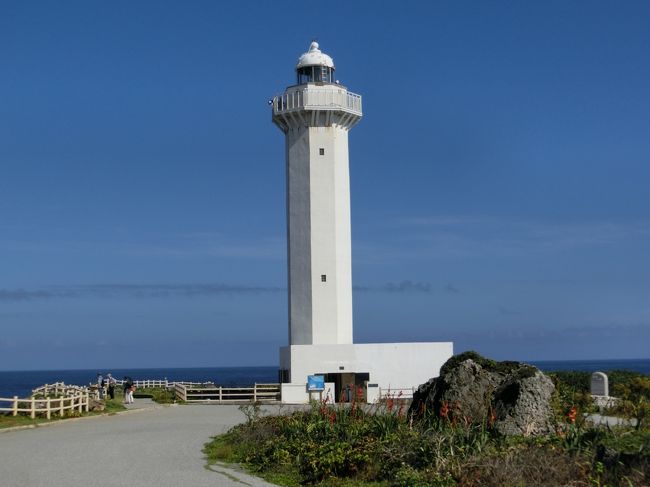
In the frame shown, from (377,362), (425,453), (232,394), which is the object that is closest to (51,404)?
(232,394)

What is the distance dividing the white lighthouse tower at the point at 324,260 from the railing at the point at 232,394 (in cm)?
110

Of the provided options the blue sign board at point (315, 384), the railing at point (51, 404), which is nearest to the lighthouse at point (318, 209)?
the blue sign board at point (315, 384)

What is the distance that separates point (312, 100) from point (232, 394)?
1448 centimetres

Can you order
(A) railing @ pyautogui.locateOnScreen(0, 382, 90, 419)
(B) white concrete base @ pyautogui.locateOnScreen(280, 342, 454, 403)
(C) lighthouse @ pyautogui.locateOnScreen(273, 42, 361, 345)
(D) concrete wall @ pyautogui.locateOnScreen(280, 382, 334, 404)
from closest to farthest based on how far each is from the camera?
(A) railing @ pyautogui.locateOnScreen(0, 382, 90, 419), (D) concrete wall @ pyautogui.locateOnScreen(280, 382, 334, 404), (B) white concrete base @ pyautogui.locateOnScreen(280, 342, 454, 403), (C) lighthouse @ pyautogui.locateOnScreen(273, 42, 361, 345)

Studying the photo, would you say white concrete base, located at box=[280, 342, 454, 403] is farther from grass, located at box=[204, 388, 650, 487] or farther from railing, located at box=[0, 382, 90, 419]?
grass, located at box=[204, 388, 650, 487]

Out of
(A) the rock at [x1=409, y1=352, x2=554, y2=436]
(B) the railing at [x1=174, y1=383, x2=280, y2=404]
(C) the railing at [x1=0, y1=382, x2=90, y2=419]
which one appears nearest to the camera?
(A) the rock at [x1=409, y1=352, x2=554, y2=436]

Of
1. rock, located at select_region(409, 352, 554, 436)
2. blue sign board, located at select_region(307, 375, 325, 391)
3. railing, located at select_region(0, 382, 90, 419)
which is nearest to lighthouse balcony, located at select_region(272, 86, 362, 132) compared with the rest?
blue sign board, located at select_region(307, 375, 325, 391)

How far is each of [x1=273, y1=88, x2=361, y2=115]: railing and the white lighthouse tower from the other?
0.05 metres

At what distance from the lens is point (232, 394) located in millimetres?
42438

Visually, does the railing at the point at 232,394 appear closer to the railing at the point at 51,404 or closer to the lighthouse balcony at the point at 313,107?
the railing at the point at 51,404

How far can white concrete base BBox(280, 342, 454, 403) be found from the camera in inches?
1587

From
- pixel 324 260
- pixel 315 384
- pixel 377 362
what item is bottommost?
pixel 315 384

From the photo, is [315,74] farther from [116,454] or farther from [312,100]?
[116,454]

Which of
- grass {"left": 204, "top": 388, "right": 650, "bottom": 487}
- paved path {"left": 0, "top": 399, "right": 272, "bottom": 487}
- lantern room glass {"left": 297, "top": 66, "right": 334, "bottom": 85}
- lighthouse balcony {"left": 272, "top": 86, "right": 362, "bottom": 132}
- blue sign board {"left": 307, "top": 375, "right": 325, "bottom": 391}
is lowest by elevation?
paved path {"left": 0, "top": 399, "right": 272, "bottom": 487}
